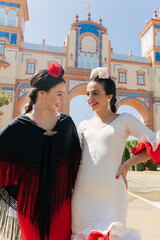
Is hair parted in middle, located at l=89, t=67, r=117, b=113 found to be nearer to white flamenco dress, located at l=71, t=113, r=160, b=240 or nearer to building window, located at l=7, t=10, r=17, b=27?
white flamenco dress, located at l=71, t=113, r=160, b=240

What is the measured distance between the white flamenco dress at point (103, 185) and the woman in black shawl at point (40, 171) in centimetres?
10

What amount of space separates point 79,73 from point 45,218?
14.8 m

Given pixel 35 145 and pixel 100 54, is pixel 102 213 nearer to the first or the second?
pixel 35 145

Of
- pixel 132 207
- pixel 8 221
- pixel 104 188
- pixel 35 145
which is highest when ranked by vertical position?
pixel 35 145

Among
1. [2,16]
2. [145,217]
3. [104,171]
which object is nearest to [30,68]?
[2,16]

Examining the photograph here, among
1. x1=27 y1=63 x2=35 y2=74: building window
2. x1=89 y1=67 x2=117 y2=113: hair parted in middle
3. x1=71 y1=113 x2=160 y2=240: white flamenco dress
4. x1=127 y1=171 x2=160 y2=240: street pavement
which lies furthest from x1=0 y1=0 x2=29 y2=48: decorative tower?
x1=71 y1=113 x2=160 y2=240: white flamenco dress

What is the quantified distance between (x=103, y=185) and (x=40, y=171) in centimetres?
44

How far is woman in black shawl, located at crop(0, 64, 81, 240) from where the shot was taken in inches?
48.9

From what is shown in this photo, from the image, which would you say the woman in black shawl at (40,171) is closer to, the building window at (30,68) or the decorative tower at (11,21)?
the building window at (30,68)

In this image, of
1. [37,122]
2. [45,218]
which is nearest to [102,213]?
[45,218]

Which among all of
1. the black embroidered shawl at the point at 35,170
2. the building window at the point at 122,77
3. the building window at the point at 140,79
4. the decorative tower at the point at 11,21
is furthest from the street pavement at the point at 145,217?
the decorative tower at the point at 11,21

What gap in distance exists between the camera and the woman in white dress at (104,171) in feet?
3.72

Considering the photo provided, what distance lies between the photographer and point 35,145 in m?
1.33

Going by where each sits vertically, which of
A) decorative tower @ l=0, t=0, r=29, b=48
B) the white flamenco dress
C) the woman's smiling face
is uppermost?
decorative tower @ l=0, t=0, r=29, b=48
